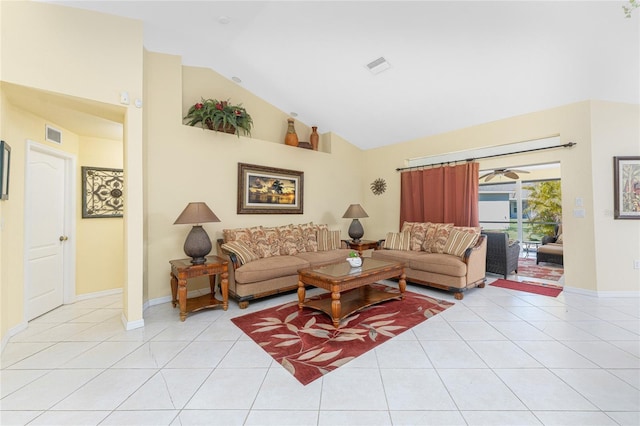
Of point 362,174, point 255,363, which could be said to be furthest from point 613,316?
point 362,174

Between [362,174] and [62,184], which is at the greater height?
[362,174]

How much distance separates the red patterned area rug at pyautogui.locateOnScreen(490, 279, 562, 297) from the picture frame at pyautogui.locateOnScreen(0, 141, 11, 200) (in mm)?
6099

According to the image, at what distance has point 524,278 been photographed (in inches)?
186

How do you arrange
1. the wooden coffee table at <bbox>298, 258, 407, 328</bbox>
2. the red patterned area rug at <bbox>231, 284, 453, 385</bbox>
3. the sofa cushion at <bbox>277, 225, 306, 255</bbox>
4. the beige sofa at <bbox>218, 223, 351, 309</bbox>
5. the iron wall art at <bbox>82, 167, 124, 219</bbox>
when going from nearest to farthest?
the red patterned area rug at <bbox>231, 284, 453, 385</bbox> → the wooden coffee table at <bbox>298, 258, 407, 328</bbox> → the beige sofa at <bbox>218, 223, 351, 309</bbox> → the iron wall art at <bbox>82, 167, 124, 219</bbox> → the sofa cushion at <bbox>277, 225, 306, 255</bbox>

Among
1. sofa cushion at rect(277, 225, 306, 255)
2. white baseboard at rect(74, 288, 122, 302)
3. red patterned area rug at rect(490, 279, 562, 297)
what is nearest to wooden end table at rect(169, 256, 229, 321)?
sofa cushion at rect(277, 225, 306, 255)

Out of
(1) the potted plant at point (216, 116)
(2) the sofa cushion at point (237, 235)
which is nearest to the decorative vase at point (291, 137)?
(1) the potted plant at point (216, 116)

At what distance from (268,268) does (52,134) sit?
10.2ft

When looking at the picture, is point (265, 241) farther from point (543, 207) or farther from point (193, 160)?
point (543, 207)

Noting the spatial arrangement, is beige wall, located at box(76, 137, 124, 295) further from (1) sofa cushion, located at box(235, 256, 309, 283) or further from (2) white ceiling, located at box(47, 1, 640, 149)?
(1) sofa cushion, located at box(235, 256, 309, 283)

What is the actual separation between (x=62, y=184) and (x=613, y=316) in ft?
22.8

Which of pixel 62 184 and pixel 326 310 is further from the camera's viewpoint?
pixel 62 184

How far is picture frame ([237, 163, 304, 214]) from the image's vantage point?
14.6 feet

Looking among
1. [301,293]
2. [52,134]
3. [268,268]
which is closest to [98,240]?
[52,134]

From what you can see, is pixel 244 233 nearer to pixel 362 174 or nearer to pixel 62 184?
pixel 62 184
